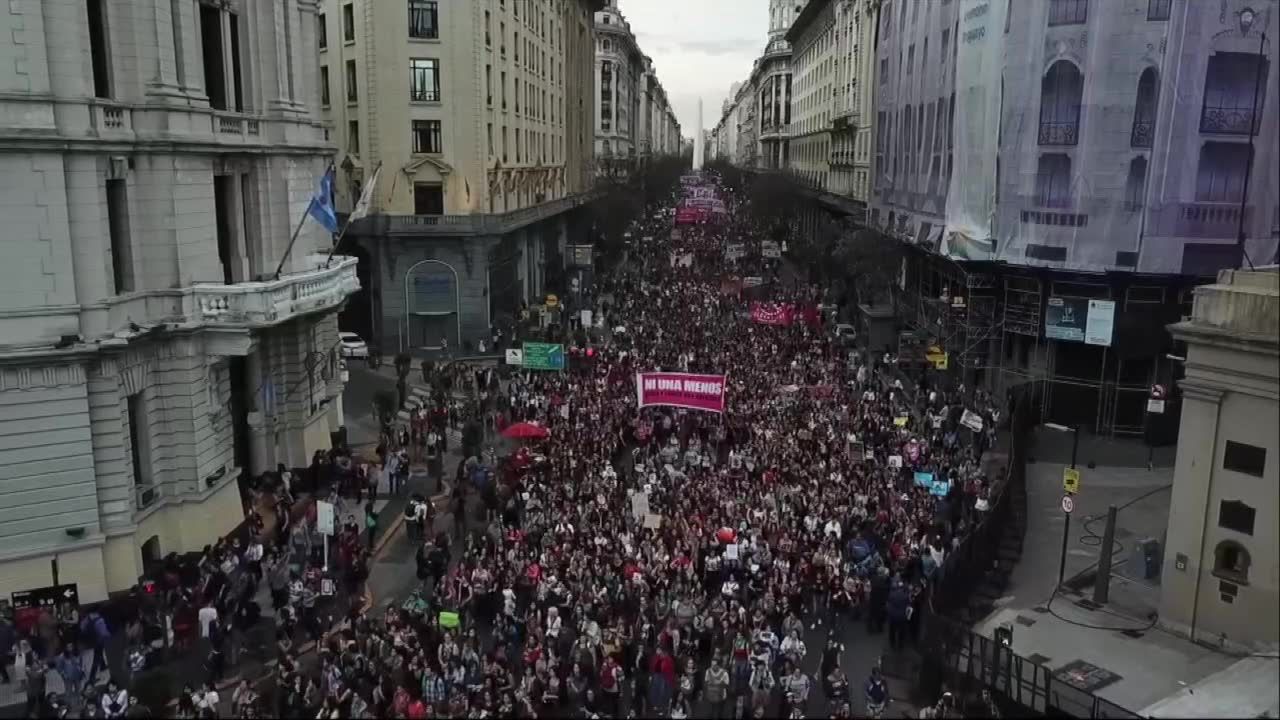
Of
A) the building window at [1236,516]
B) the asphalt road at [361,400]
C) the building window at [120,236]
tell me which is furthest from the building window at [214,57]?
the building window at [1236,516]

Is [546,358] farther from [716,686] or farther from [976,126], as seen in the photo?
[716,686]

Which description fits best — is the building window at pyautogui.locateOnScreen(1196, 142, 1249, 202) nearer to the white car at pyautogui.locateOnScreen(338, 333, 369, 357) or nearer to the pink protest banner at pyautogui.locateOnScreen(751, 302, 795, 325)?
the pink protest banner at pyautogui.locateOnScreen(751, 302, 795, 325)

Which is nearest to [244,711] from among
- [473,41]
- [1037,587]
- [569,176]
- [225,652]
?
[225,652]

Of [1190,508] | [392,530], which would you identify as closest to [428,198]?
[392,530]

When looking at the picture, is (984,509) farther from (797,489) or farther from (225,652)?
(225,652)

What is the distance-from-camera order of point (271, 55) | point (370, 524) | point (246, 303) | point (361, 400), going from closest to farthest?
point (246, 303) < point (370, 524) < point (271, 55) < point (361, 400)

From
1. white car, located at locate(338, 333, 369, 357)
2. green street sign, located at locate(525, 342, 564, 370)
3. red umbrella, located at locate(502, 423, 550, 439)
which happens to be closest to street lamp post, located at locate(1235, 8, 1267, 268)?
red umbrella, located at locate(502, 423, 550, 439)

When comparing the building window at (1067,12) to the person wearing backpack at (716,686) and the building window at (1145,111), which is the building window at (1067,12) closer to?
the building window at (1145,111)
